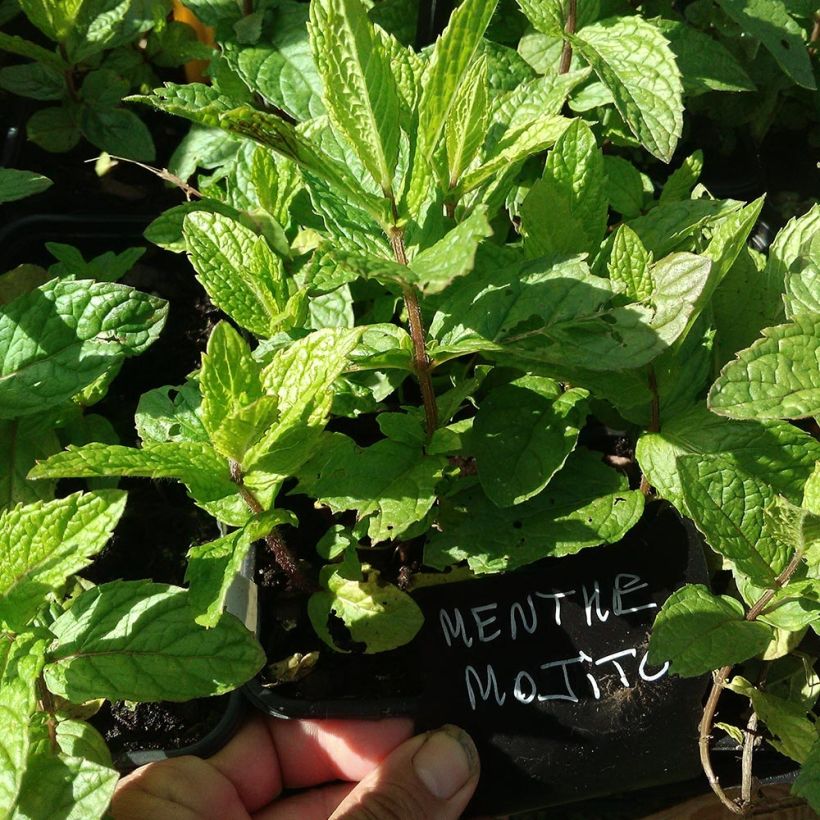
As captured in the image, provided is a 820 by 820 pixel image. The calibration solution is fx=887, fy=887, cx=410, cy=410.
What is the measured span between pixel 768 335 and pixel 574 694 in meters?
0.63

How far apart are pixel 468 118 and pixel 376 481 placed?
44 centimetres

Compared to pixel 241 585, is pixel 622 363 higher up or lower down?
higher up

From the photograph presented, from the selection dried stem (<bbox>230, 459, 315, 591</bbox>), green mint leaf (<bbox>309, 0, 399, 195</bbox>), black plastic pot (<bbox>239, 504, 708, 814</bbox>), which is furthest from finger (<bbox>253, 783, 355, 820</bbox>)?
green mint leaf (<bbox>309, 0, 399, 195</bbox>)

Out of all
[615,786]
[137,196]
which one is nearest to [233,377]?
[615,786]

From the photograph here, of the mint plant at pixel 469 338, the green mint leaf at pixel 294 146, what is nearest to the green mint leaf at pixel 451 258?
the mint plant at pixel 469 338

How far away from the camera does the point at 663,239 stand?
120 cm

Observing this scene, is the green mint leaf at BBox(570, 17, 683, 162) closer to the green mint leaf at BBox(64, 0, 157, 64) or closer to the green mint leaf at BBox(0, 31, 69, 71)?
the green mint leaf at BBox(64, 0, 157, 64)

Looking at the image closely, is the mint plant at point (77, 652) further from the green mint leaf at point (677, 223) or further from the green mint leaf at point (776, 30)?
the green mint leaf at point (776, 30)

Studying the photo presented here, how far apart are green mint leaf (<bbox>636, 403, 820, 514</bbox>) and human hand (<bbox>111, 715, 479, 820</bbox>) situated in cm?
49

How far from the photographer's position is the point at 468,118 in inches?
35.8

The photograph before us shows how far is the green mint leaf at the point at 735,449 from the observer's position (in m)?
1.11

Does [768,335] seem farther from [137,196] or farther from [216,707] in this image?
[137,196]

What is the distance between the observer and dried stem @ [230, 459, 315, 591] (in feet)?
3.31

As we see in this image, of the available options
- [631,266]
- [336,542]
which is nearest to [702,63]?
[631,266]
